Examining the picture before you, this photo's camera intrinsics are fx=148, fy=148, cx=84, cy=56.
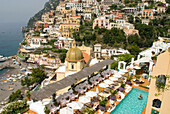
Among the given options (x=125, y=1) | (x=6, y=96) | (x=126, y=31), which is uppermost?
(x=125, y=1)

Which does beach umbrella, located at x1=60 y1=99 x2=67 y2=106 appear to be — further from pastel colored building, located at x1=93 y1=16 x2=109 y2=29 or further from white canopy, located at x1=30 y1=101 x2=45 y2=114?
pastel colored building, located at x1=93 y1=16 x2=109 y2=29

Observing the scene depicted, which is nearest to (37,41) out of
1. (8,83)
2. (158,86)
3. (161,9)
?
(8,83)

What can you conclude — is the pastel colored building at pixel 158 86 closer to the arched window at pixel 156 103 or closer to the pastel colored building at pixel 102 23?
the arched window at pixel 156 103

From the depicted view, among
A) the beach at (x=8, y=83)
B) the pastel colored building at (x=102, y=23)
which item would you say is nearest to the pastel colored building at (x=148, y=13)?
the pastel colored building at (x=102, y=23)

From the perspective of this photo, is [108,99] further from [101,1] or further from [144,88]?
[101,1]

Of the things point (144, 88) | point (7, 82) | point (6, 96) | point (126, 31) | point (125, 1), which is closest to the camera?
point (144, 88)

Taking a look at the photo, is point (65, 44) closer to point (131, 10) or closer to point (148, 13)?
point (148, 13)

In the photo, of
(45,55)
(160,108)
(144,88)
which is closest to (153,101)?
(160,108)
